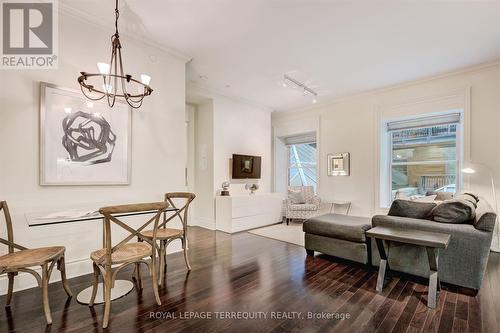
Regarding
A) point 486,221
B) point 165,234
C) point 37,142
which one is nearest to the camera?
point 486,221

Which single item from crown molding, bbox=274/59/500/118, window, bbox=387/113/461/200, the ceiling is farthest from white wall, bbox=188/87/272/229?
window, bbox=387/113/461/200

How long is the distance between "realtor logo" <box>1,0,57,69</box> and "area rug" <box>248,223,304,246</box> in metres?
3.97

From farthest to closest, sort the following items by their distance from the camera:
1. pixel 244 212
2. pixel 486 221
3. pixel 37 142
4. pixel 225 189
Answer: pixel 225 189 → pixel 244 212 → pixel 37 142 → pixel 486 221

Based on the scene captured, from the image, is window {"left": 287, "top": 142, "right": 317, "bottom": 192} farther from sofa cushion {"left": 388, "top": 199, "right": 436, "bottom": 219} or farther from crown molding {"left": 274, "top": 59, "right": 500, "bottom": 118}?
sofa cushion {"left": 388, "top": 199, "right": 436, "bottom": 219}

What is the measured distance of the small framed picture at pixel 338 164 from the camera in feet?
17.8

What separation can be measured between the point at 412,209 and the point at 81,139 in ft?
12.7

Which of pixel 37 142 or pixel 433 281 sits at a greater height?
pixel 37 142

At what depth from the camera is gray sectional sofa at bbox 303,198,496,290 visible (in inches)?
90.0

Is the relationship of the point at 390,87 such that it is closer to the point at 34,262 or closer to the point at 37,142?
the point at 37,142

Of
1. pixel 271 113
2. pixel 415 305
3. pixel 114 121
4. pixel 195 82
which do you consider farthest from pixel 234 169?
pixel 415 305

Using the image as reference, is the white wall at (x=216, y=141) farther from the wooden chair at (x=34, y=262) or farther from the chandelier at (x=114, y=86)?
the wooden chair at (x=34, y=262)

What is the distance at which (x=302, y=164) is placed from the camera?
6.80 metres

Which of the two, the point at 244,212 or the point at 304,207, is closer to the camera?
the point at 244,212

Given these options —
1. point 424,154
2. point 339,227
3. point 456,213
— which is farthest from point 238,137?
point 456,213
